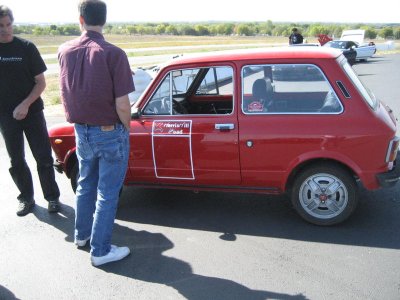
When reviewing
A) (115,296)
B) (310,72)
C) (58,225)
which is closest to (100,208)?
(115,296)

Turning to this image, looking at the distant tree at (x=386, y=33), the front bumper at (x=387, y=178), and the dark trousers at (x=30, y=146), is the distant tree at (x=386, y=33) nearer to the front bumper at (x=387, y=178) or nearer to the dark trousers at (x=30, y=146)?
the front bumper at (x=387, y=178)

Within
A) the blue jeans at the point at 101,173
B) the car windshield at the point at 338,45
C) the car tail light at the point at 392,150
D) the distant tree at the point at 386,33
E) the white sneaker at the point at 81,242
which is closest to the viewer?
the blue jeans at the point at 101,173

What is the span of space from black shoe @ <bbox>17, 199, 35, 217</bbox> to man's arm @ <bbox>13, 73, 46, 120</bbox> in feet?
3.54

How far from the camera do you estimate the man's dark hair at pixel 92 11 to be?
317 cm

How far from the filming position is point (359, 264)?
11.7 feet

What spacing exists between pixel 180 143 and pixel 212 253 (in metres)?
1.13

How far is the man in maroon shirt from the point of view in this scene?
10.5ft

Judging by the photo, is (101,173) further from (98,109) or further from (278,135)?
(278,135)

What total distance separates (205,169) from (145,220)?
0.88 metres

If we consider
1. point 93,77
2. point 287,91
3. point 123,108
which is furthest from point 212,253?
point 93,77

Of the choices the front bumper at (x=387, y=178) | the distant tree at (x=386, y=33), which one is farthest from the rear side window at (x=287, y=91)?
the distant tree at (x=386, y=33)

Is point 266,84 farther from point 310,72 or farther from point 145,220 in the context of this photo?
point 145,220

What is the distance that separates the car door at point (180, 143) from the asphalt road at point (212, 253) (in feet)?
1.60

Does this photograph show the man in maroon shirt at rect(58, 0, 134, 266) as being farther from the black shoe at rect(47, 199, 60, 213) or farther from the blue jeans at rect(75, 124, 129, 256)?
the black shoe at rect(47, 199, 60, 213)
